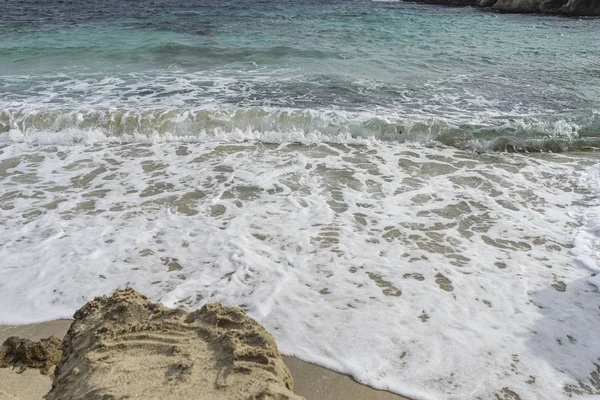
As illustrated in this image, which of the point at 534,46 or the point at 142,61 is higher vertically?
the point at 534,46

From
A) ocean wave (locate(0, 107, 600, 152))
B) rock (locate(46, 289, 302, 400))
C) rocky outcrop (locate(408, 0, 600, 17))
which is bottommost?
ocean wave (locate(0, 107, 600, 152))

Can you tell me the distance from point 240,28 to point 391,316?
52.4 feet

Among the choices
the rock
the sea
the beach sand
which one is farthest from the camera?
the sea

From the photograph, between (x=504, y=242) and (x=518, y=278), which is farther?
(x=504, y=242)

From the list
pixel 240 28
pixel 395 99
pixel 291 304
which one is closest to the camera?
pixel 291 304

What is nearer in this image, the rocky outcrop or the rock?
the rock

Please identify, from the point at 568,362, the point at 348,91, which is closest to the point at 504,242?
the point at 568,362

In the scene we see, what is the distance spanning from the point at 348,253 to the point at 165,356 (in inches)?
89.3

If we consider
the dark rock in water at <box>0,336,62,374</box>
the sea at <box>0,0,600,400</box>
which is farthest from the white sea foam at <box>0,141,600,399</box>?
the dark rock in water at <box>0,336,62,374</box>

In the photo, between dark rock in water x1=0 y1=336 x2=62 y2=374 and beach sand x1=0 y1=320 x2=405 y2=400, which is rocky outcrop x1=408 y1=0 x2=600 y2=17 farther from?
dark rock in water x1=0 y1=336 x2=62 y2=374

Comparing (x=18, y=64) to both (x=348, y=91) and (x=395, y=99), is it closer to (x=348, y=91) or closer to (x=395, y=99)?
(x=348, y=91)

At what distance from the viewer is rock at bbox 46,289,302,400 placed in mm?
1968

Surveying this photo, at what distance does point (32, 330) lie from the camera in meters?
3.21

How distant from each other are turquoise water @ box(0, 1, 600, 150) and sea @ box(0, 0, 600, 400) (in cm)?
7
